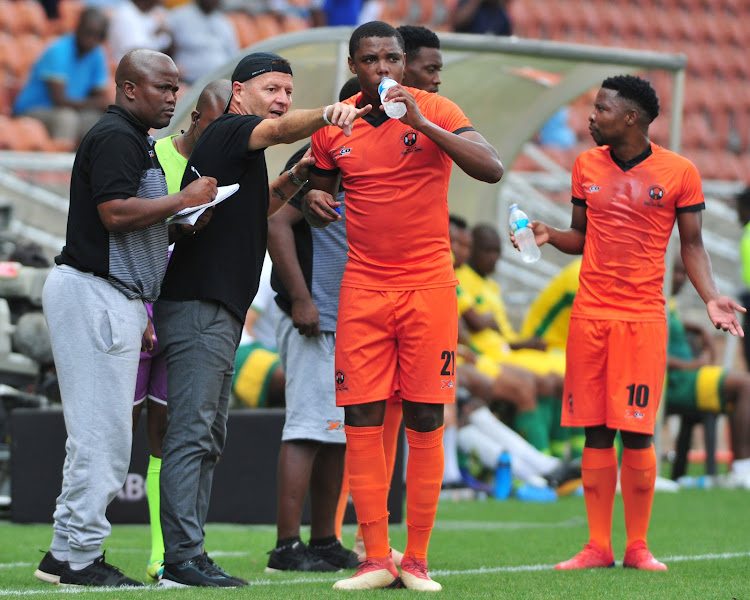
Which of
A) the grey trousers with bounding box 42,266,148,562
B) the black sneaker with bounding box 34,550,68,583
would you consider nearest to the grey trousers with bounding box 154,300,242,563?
the grey trousers with bounding box 42,266,148,562

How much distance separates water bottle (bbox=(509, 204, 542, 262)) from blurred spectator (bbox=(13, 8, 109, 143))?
749cm

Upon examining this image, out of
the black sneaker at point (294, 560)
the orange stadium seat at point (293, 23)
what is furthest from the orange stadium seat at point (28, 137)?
the black sneaker at point (294, 560)

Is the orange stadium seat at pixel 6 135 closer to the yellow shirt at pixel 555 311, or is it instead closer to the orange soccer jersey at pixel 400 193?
the yellow shirt at pixel 555 311

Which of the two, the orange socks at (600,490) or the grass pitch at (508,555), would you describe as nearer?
the grass pitch at (508,555)

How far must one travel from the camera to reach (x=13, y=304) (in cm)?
731

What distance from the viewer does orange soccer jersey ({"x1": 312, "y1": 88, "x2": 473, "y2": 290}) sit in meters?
4.68

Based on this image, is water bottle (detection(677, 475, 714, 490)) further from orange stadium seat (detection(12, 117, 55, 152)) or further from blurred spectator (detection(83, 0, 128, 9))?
blurred spectator (detection(83, 0, 128, 9))

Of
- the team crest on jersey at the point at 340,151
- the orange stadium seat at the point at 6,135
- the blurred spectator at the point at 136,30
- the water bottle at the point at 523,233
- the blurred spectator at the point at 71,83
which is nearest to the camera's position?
the team crest on jersey at the point at 340,151

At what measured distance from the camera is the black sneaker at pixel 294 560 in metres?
5.30

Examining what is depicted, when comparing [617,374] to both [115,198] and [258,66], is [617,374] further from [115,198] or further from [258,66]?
[115,198]

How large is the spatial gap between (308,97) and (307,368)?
3.33 metres

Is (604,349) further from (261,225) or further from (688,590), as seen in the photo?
(261,225)

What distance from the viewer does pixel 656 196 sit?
216 inches

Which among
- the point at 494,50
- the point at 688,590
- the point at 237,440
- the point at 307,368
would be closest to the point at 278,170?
the point at 494,50
